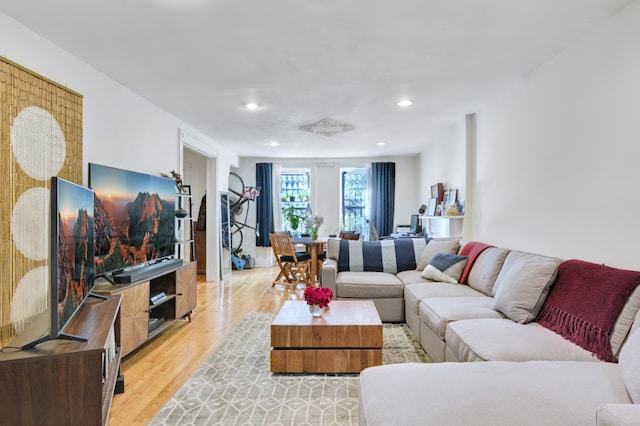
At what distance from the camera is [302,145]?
6.30 m

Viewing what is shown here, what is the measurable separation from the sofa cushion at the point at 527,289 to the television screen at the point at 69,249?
2536mm

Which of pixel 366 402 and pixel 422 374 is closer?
pixel 366 402

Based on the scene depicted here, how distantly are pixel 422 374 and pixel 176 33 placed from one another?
2.42 m

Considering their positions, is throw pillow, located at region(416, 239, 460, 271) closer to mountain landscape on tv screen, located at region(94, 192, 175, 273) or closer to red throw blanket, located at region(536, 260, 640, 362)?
red throw blanket, located at region(536, 260, 640, 362)

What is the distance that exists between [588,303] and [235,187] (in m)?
6.68

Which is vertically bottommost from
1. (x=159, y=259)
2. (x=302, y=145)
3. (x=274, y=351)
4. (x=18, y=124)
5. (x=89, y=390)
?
(x=274, y=351)

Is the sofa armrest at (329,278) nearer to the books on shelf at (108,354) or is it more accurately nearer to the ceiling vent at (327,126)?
the ceiling vent at (327,126)

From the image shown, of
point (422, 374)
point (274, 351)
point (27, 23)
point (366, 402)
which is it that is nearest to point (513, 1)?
point (422, 374)

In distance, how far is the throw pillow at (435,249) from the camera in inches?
162

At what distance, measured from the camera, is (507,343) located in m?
1.91

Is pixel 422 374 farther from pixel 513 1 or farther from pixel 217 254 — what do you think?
pixel 217 254

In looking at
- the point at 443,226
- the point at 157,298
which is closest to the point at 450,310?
the point at 157,298

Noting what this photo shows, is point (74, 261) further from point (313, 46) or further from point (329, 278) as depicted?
point (329, 278)

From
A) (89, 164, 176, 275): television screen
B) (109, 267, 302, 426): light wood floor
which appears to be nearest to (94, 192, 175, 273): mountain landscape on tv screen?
(89, 164, 176, 275): television screen
